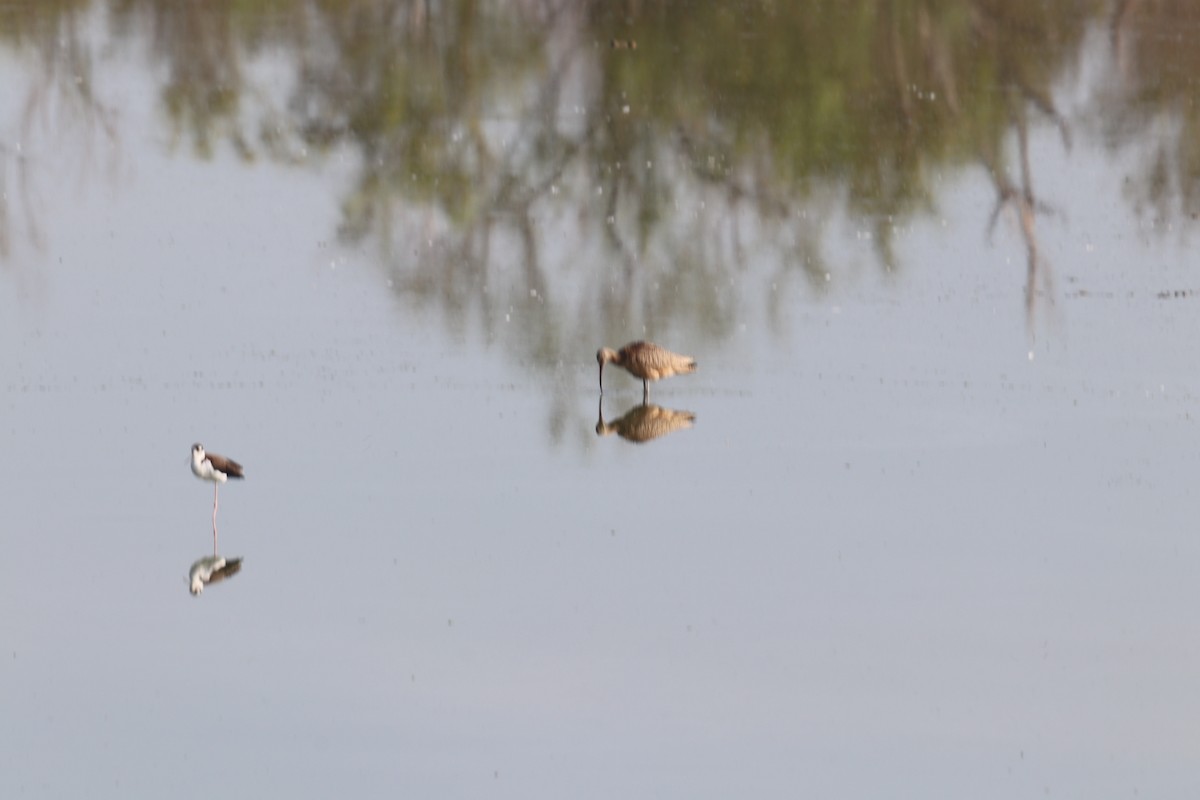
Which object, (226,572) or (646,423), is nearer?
(226,572)

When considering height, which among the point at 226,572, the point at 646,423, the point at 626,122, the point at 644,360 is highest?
the point at 626,122

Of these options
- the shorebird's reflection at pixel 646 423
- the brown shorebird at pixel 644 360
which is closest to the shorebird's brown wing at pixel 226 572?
the shorebird's reflection at pixel 646 423

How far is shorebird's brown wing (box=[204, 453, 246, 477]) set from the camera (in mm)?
9648

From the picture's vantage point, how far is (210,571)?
8.84 m

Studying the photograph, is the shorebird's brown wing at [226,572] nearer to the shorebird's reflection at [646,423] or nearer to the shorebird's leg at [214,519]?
the shorebird's leg at [214,519]

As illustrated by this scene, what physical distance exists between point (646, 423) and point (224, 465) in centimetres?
233

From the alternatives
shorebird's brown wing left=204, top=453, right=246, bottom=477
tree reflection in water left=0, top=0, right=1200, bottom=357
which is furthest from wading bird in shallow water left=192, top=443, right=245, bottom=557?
tree reflection in water left=0, top=0, right=1200, bottom=357

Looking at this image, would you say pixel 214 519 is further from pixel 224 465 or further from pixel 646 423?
pixel 646 423

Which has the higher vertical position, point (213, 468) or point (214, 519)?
point (213, 468)

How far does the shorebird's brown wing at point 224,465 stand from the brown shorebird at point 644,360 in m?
2.30

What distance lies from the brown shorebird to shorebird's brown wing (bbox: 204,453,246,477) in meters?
2.30

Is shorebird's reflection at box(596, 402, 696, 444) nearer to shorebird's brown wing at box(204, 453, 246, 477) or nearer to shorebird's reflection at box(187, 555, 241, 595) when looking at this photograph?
shorebird's brown wing at box(204, 453, 246, 477)

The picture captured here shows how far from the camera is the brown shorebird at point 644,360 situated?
11.3 m

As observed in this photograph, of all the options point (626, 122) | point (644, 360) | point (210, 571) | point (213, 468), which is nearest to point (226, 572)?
point (210, 571)
